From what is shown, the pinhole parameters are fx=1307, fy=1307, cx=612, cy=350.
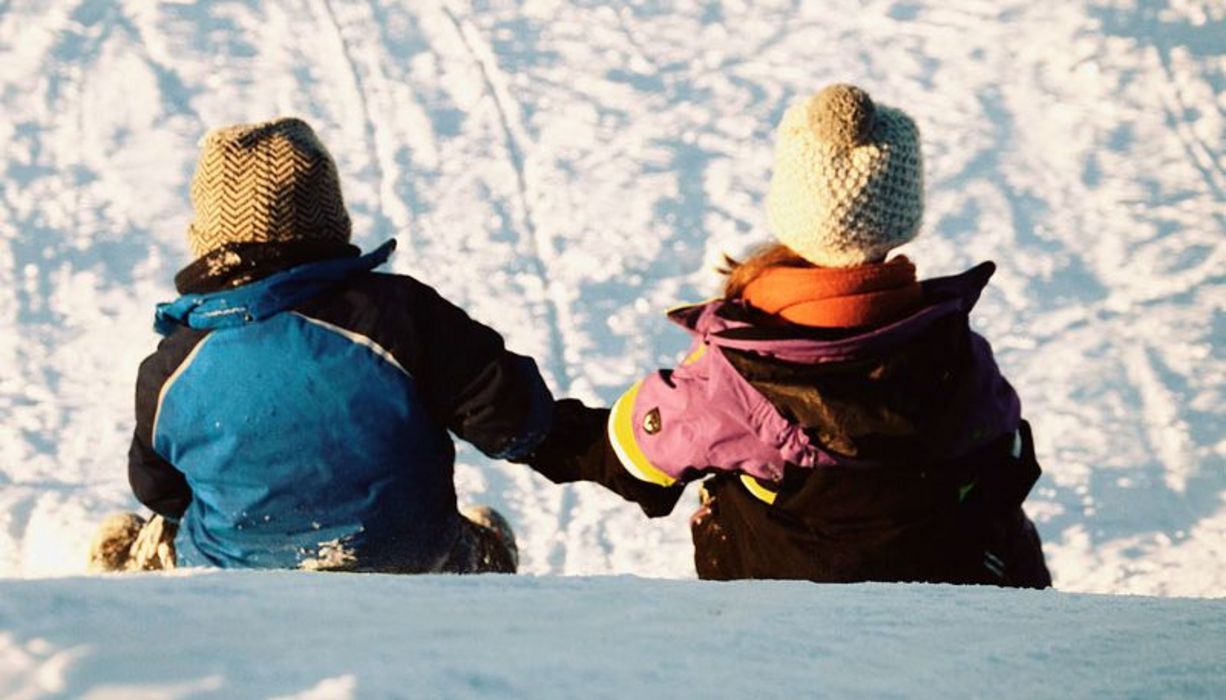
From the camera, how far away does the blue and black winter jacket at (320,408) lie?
7.71 feet

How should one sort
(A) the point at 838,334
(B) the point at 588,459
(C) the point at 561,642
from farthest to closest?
(B) the point at 588,459
(A) the point at 838,334
(C) the point at 561,642

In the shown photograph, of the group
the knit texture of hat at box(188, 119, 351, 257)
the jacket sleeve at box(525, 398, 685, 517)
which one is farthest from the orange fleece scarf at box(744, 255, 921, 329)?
the knit texture of hat at box(188, 119, 351, 257)

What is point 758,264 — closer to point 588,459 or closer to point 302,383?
point 588,459

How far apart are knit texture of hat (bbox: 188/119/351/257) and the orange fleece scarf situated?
91cm

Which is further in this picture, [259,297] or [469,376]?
[469,376]

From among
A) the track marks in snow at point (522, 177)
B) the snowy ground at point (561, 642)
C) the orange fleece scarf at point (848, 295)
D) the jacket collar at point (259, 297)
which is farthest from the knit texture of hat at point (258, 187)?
the track marks in snow at point (522, 177)

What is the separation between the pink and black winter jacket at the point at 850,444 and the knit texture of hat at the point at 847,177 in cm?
15

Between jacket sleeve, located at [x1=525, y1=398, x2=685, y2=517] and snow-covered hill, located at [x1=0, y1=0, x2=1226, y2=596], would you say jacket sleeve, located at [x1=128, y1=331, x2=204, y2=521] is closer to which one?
jacket sleeve, located at [x1=525, y1=398, x2=685, y2=517]

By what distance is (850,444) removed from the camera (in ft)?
7.27

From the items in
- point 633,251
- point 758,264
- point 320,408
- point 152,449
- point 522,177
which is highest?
point 758,264

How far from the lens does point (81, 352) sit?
4465 mm

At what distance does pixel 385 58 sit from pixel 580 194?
1479 mm

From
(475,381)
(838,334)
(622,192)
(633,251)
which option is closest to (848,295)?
(838,334)

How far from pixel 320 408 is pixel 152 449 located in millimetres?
437
